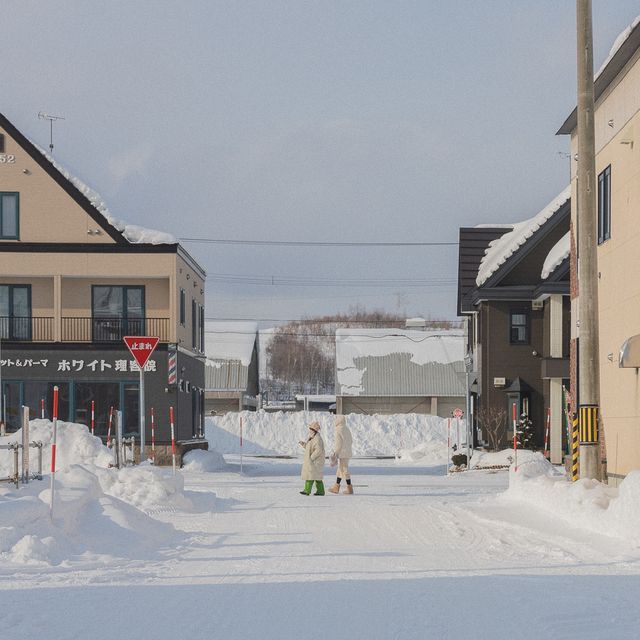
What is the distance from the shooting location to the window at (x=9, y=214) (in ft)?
123

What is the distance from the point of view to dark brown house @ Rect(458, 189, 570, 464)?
3944 cm

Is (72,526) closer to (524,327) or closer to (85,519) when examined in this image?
(85,519)

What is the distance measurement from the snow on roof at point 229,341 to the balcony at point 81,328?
37.2 m

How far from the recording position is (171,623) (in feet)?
27.0

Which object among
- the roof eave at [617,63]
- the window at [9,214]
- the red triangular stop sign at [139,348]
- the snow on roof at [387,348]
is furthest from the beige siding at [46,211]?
the snow on roof at [387,348]

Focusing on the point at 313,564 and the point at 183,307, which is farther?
the point at 183,307

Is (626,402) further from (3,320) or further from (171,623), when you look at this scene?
(3,320)

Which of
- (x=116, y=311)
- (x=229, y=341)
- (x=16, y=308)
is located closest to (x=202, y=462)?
(x=116, y=311)

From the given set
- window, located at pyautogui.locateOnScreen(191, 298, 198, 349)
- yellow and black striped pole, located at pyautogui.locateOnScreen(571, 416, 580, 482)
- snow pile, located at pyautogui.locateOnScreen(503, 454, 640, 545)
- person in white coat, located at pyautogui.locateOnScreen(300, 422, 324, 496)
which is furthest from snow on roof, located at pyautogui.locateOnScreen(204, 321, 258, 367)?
snow pile, located at pyautogui.locateOnScreen(503, 454, 640, 545)

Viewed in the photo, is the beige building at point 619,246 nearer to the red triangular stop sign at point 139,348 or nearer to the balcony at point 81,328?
the red triangular stop sign at point 139,348

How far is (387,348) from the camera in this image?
75375 mm

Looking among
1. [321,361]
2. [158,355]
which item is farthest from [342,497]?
[321,361]

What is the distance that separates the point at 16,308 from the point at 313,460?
64.2 ft

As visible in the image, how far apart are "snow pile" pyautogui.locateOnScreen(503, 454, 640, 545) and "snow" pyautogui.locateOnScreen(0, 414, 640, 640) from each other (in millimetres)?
36
